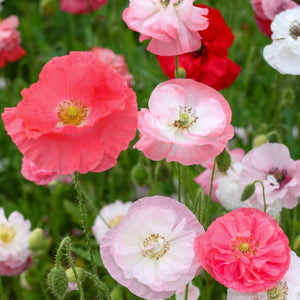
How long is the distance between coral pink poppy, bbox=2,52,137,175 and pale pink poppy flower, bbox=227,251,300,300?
268mm

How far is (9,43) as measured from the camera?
170cm

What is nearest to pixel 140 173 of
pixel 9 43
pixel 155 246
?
pixel 155 246

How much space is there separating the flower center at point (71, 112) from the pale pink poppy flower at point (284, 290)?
0.34 metres

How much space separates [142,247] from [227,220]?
0.46 ft

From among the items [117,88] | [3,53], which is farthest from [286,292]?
[3,53]

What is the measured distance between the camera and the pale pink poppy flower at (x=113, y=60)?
5.27 ft

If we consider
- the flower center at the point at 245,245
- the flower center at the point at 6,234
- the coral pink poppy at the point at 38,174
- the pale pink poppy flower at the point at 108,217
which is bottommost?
the pale pink poppy flower at the point at 108,217

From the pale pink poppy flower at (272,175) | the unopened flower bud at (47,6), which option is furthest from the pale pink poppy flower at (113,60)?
the pale pink poppy flower at (272,175)

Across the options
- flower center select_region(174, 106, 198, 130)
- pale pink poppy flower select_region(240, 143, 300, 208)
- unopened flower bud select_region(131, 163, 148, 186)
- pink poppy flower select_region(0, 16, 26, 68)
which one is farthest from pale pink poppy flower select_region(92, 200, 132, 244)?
pink poppy flower select_region(0, 16, 26, 68)

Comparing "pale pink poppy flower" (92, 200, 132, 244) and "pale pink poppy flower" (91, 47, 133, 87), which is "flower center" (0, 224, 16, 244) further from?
"pale pink poppy flower" (91, 47, 133, 87)

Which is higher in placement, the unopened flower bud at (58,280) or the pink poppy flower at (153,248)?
the pink poppy flower at (153,248)

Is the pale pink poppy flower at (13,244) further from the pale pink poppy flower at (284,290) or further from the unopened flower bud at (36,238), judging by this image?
the pale pink poppy flower at (284,290)

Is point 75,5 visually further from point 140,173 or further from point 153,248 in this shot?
point 153,248

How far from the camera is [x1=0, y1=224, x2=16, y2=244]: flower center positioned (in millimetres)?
1232
